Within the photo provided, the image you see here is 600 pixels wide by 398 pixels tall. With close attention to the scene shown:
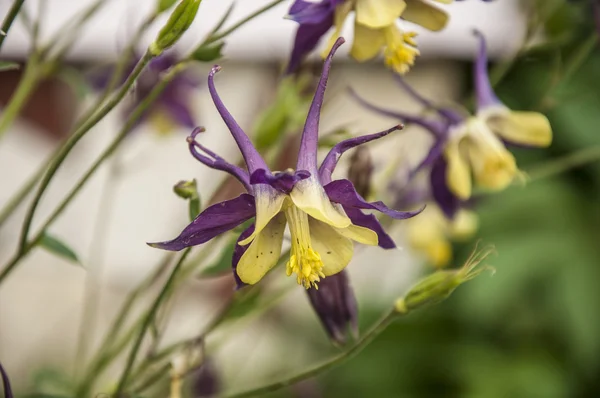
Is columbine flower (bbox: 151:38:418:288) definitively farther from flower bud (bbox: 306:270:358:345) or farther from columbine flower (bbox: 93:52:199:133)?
columbine flower (bbox: 93:52:199:133)

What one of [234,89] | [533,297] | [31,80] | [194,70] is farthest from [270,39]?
[31,80]

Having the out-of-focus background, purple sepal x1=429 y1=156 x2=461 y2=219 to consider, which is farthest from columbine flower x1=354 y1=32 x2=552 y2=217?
the out-of-focus background

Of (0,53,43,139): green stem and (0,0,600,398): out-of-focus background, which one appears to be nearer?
(0,53,43,139): green stem

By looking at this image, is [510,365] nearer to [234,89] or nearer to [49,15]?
[234,89]

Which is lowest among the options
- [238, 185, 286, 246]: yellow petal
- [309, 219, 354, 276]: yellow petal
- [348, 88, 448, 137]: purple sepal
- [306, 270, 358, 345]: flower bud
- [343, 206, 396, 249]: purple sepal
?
[306, 270, 358, 345]: flower bud

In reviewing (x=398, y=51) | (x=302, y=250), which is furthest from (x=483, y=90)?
(x=302, y=250)

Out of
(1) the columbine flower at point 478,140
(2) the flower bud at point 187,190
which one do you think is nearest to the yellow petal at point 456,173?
(1) the columbine flower at point 478,140

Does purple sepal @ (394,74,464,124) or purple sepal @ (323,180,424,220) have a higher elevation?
purple sepal @ (323,180,424,220)
